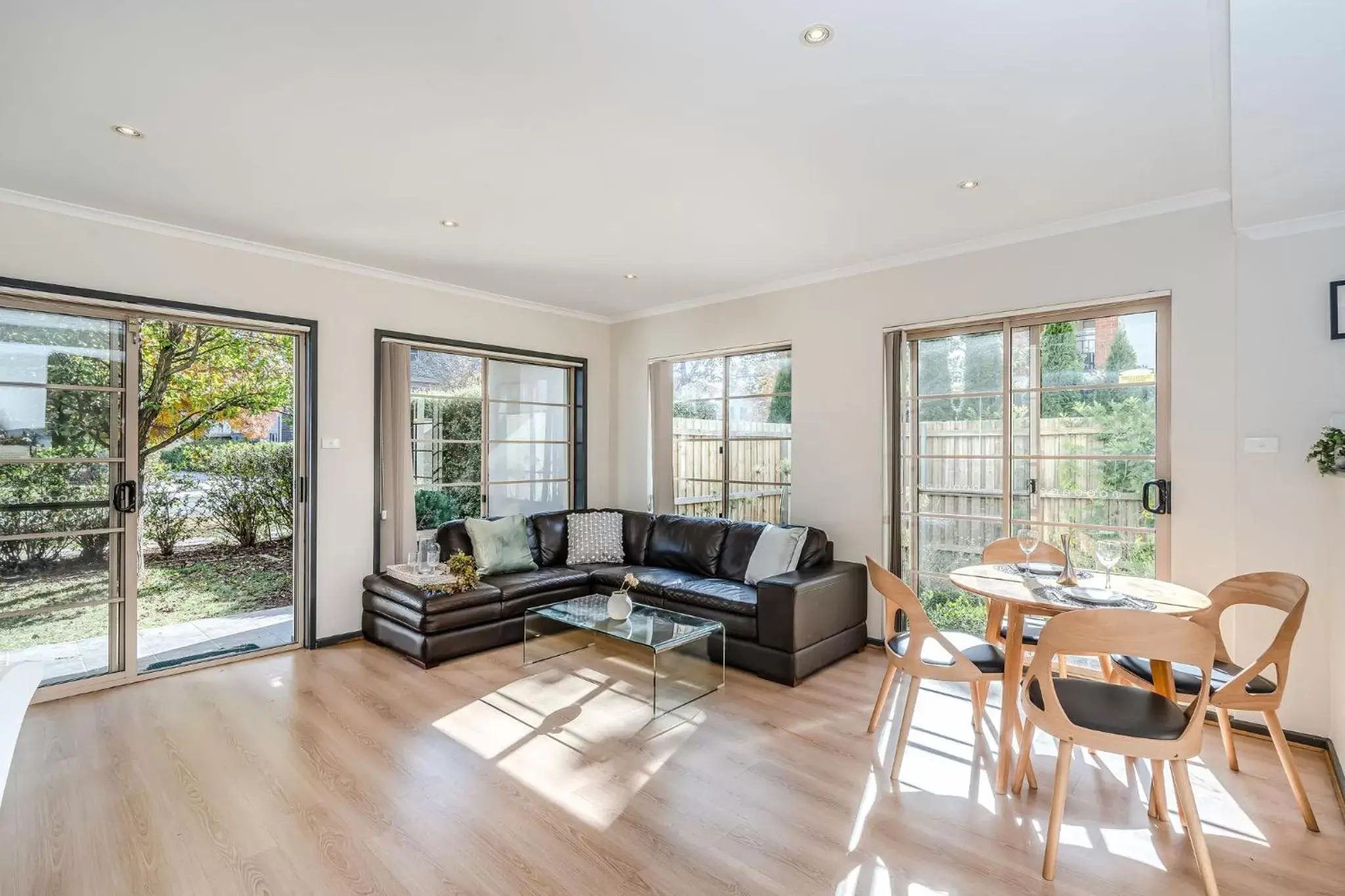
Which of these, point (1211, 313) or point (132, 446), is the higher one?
point (1211, 313)

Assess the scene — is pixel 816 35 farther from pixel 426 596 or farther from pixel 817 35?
pixel 426 596

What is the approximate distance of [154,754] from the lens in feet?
9.57

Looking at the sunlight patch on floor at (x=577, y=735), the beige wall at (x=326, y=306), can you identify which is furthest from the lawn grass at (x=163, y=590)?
the sunlight patch on floor at (x=577, y=735)

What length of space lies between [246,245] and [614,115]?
2.93 metres

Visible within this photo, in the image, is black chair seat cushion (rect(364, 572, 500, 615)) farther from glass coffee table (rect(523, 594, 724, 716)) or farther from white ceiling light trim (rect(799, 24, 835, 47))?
white ceiling light trim (rect(799, 24, 835, 47))

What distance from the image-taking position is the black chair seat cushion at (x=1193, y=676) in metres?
2.45

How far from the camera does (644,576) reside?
4730 mm

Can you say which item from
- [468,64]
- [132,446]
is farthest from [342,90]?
[132,446]

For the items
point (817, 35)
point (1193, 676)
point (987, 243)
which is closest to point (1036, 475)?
point (987, 243)

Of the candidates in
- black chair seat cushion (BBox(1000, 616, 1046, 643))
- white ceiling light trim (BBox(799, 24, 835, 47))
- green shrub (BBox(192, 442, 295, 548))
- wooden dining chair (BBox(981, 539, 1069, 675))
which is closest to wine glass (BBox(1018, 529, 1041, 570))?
wooden dining chair (BBox(981, 539, 1069, 675))

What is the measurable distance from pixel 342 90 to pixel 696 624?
300 centimetres

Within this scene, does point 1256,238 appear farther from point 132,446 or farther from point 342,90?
point 132,446

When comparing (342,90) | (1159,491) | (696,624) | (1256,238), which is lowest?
(696,624)

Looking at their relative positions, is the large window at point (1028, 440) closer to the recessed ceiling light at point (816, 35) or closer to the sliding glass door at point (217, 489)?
the recessed ceiling light at point (816, 35)
